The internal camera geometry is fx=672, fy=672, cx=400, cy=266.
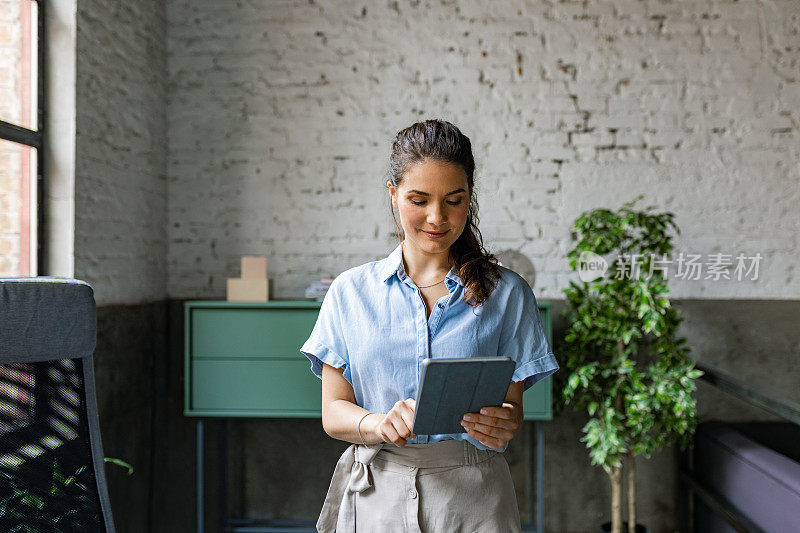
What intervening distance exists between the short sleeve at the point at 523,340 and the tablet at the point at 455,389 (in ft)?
0.50

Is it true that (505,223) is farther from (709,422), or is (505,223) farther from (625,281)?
(709,422)

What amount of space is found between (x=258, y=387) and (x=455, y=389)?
2.06 m

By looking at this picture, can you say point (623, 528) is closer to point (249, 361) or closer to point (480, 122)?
point (249, 361)

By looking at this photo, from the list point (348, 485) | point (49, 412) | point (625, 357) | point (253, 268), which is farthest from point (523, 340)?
point (253, 268)

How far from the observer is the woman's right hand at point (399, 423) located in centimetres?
129

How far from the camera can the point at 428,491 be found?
1.40m

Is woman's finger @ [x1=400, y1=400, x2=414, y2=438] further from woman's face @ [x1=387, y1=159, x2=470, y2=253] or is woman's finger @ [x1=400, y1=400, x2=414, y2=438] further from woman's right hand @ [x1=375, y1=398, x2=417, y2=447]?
woman's face @ [x1=387, y1=159, x2=470, y2=253]

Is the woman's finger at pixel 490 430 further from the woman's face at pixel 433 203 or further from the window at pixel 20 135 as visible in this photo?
the window at pixel 20 135

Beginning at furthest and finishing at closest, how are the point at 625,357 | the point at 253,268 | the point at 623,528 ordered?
the point at 623,528
the point at 253,268
the point at 625,357

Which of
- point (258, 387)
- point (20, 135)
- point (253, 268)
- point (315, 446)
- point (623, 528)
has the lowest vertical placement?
point (623, 528)

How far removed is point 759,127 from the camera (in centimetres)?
345

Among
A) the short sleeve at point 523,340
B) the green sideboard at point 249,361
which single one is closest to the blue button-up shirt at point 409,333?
the short sleeve at point 523,340

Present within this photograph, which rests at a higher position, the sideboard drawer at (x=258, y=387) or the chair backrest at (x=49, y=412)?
the chair backrest at (x=49, y=412)

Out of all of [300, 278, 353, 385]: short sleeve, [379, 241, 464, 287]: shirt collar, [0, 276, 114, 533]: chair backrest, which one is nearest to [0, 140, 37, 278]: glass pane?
[0, 276, 114, 533]: chair backrest
